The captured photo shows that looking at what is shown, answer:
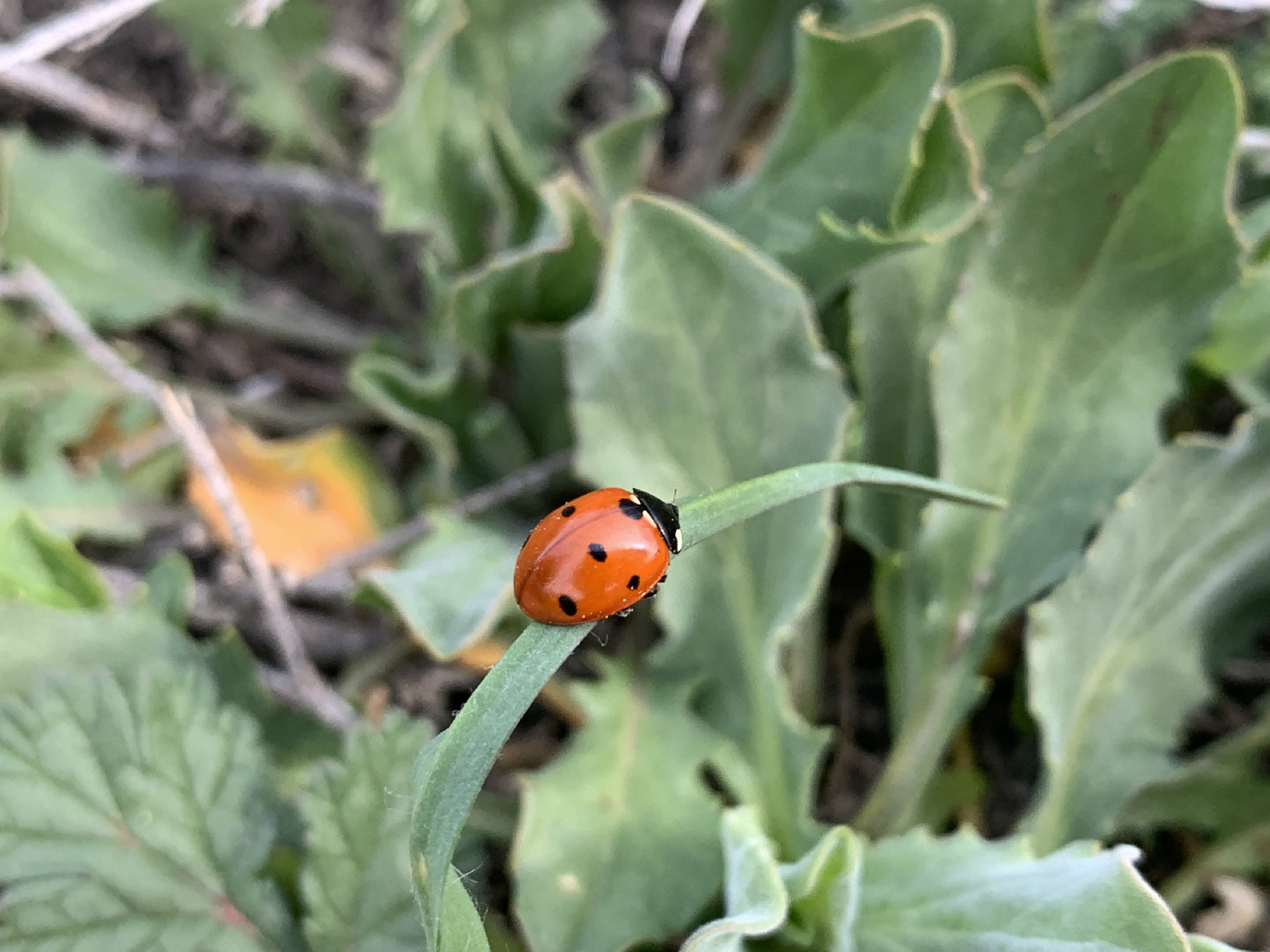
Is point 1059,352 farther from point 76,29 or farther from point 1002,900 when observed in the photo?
point 76,29

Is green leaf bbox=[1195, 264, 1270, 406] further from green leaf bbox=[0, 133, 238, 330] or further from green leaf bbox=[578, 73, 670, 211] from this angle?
green leaf bbox=[0, 133, 238, 330]

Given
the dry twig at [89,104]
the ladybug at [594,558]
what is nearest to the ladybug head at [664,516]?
the ladybug at [594,558]

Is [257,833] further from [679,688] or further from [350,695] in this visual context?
[679,688]

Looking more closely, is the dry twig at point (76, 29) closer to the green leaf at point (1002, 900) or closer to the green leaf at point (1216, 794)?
the green leaf at point (1002, 900)

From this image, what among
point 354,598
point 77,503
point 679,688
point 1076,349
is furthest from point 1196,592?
point 77,503

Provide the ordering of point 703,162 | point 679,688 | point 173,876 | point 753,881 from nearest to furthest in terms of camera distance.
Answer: point 753,881
point 173,876
point 679,688
point 703,162

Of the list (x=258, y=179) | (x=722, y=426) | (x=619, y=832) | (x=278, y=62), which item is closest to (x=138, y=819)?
(x=619, y=832)

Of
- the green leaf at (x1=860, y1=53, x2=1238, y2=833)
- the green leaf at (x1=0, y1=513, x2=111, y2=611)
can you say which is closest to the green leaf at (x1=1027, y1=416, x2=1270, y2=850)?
the green leaf at (x1=860, y1=53, x2=1238, y2=833)
